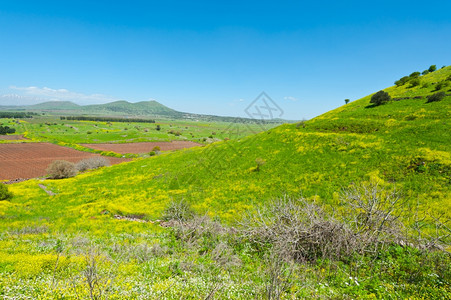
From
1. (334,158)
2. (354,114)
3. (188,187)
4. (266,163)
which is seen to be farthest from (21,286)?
(354,114)

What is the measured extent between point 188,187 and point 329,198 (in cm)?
1907

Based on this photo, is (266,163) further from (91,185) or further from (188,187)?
(91,185)

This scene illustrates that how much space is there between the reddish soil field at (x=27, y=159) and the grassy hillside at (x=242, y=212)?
2309 centimetres

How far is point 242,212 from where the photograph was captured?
1919cm

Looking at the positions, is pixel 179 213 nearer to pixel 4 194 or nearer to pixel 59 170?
pixel 4 194

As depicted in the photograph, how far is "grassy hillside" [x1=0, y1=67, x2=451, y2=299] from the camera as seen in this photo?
8180 millimetres

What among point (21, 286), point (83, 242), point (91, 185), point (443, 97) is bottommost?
point (91, 185)

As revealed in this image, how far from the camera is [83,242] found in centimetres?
1402

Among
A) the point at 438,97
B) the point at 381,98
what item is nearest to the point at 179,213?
the point at 438,97

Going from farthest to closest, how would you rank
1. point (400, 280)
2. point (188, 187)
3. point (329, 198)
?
point (188, 187)
point (329, 198)
point (400, 280)

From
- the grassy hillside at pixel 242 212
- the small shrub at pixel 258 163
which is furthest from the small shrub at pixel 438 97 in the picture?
the small shrub at pixel 258 163

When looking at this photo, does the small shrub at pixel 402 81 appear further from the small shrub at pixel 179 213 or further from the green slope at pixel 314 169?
the small shrub at pixel 179 213

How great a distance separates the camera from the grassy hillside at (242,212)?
8.18 meters

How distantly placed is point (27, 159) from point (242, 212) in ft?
272
